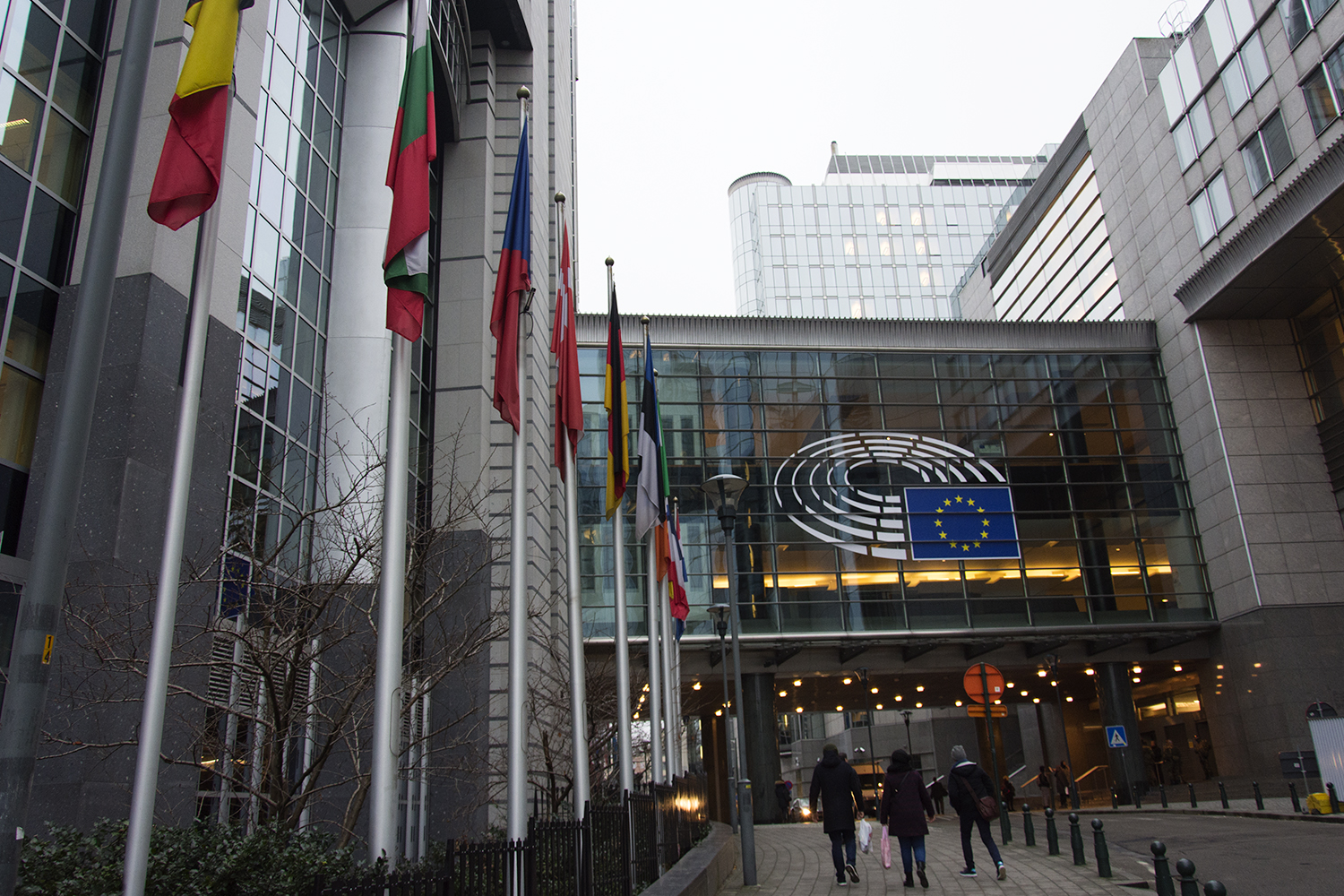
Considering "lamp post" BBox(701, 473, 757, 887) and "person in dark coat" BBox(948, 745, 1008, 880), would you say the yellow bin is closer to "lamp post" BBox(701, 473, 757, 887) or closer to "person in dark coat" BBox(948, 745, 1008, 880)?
"person in dark coat" BBox(948, 745, 1008, 880)

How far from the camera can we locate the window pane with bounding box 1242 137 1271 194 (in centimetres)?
3512

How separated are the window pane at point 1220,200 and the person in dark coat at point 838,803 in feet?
106

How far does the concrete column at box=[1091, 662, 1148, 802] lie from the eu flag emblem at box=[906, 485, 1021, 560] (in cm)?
611

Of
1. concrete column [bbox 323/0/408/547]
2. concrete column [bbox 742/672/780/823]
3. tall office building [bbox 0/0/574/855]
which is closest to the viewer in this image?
tall office building [bbox 0/0/574/855]

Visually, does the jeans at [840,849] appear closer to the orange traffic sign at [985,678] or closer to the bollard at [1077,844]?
the bollard at [1077,844]

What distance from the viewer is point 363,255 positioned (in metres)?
20.1

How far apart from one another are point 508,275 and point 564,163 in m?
25.4

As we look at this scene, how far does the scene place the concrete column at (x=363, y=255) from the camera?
18859 millimetres

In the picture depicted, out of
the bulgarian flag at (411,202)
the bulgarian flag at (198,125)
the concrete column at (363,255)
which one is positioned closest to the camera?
the bulgarian flag at (198,125)

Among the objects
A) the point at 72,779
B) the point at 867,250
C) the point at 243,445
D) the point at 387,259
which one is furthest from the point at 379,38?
the point at 867,250

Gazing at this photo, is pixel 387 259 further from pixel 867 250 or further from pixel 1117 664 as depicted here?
pixel 867 250

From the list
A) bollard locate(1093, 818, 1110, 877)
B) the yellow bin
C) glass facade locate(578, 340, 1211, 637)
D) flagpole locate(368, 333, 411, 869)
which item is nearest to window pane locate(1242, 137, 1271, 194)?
glass facade locate(578, 340, 1211, 637)

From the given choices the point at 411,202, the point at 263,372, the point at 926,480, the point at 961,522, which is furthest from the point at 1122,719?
the point at 411,202

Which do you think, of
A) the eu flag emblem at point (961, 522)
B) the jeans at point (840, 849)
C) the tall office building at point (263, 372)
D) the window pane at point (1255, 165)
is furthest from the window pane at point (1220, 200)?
the jeans at point (840, 849)
